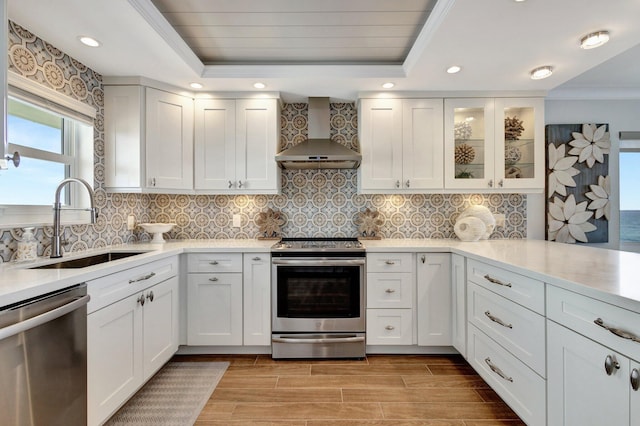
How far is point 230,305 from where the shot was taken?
8.13 feet

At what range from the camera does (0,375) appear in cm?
104

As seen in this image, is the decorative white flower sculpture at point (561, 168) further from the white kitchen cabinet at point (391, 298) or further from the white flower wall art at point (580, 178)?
the white kitchen cabinet at point (391, 298)

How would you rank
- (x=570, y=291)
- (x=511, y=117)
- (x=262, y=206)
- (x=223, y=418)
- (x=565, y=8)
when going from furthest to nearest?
(x=262, y=206) < (x=511, y=117) < (x=223, y=418) < (x=565, y=8) < (x=570, y=291)

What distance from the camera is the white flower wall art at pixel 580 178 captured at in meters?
2.94

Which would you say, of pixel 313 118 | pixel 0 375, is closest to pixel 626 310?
pixel 0 375

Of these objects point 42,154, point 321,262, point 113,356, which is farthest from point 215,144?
point 113,356

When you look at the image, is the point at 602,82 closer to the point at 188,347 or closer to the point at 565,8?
the point at 565,8

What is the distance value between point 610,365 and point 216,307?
7.71ft

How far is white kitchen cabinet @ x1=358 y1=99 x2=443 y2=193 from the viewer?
2.76m

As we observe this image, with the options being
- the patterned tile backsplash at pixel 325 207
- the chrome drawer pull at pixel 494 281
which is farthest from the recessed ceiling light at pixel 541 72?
the chrome drawer pull at pixel 494 281

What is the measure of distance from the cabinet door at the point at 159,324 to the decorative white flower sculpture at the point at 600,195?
3.85 m

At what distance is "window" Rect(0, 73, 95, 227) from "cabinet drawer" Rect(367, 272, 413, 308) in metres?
2.23

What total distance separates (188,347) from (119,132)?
1.85 metres

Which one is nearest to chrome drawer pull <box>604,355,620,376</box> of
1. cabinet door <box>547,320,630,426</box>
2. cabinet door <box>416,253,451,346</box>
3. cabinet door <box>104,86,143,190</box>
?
cabinet door <box>547,320,630,426</box>
